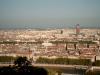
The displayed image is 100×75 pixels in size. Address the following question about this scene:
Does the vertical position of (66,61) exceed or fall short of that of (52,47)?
it falls short

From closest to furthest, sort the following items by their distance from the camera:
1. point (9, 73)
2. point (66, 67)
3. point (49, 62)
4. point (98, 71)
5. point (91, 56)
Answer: point (9, 73), point (98, 71), point (66, 67), point (49, 62), point (91, 56)

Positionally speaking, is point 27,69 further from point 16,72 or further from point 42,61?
point 42,61

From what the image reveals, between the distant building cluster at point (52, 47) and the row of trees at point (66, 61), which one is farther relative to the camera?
the distant building cluster at point (52, 47)

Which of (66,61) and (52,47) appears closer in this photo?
(66,61)

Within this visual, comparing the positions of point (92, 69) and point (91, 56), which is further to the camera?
point (91, 56)

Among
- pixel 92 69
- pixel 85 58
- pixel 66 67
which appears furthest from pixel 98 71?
pixel 85 58

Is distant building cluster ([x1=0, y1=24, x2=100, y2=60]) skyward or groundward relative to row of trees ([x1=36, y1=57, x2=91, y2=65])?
skyward

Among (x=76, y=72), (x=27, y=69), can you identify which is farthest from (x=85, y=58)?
(x=27, y=69)

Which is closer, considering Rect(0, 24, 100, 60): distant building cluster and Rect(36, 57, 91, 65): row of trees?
Rect(36, 57, 91, 65): row of trees

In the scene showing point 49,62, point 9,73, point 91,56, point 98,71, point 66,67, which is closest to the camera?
point 9,73

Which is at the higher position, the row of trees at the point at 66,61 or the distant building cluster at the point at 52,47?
the distant building cluster at the point at 52,47
